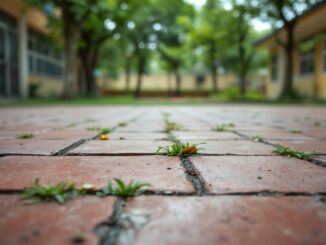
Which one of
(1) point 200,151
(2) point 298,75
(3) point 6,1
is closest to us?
(1) point 200,151

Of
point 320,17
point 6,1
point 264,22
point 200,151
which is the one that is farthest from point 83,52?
point 200,151

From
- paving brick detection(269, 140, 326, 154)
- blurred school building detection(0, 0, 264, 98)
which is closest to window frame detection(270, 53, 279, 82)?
blurred school building detection(0, 0, 264, 98)

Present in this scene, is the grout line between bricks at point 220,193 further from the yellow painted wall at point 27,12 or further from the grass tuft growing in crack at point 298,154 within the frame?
the yellow painted wall at point 27,12

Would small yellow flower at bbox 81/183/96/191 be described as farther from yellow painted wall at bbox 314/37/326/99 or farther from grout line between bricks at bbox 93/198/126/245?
yellow painted wall at bbox 314/37/326/99

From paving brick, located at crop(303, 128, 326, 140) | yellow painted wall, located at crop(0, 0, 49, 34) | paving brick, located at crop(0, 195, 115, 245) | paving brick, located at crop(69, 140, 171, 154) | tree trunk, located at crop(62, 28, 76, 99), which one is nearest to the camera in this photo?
paving brick, located at crop(0, 195, 115, 245)

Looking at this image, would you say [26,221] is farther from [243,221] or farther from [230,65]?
[230,65]

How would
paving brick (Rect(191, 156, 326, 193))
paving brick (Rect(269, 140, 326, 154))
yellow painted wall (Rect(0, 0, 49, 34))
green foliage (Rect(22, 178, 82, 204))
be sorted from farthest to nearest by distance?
yellow painted wall (Rect(0, 0, 49, 34)) < paving brick (Rect(269, 140, 326, 154)) < paving brick (Rect(191, 156, 326, 193)) < green foliage (Rect(22, 178, 82, 204))

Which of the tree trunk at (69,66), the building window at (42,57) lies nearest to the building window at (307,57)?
the tree trunk at (69,66)
